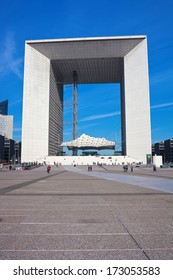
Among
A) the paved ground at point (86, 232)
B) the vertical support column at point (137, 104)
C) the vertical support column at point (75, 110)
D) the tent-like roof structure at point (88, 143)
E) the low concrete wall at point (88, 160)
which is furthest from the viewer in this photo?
the vertical support column at point (75, 110)

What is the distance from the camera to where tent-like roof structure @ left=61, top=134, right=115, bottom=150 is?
12081 cm

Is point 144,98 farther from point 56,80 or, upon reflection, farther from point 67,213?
point 67,213

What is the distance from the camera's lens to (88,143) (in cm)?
12138

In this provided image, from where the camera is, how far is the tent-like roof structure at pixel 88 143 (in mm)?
120812

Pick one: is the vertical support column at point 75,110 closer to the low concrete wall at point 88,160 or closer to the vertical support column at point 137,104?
the low concrete wall at point 88,160

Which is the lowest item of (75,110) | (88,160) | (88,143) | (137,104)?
(88,160)

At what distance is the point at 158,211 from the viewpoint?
8.45 m

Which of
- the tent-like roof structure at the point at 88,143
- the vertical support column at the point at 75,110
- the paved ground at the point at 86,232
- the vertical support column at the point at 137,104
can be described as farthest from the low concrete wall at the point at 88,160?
the paved ground at the point at 86,232

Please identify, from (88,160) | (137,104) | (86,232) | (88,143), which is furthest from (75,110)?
(86,232)

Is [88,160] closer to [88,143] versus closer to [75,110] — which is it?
[88,143]

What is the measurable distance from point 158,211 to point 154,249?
4.04 meters

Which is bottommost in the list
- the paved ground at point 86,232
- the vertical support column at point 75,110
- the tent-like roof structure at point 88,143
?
the paved ground at point 86,232

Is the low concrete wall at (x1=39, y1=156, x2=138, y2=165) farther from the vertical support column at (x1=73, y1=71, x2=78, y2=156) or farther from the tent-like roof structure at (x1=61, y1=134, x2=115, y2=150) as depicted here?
the vertical support column at (x1=73, y1=71, x2=78, y2=156)
